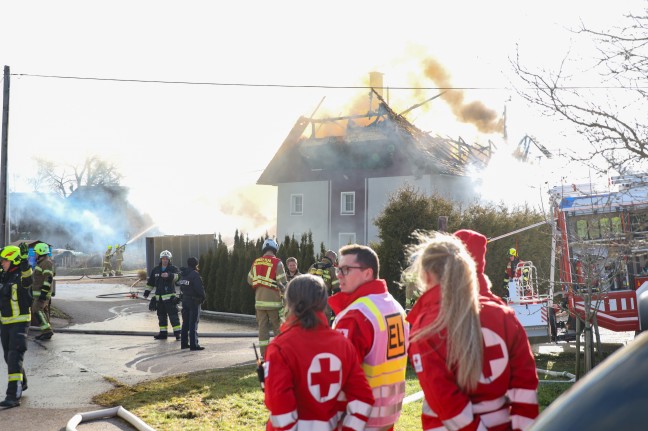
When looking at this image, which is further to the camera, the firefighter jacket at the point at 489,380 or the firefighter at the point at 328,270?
the firefighter at the point at 328,270

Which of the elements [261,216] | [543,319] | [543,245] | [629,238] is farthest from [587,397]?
[261,216]

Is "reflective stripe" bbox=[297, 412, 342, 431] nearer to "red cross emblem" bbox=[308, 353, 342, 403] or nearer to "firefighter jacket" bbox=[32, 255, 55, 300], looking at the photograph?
"red cross emblem" bbox=[308, 353, 342, 403]

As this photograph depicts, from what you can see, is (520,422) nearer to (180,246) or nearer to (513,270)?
(513,270)

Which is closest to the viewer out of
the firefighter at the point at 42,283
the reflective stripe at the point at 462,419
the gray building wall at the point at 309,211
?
the reflective stripe at the point at 462,419

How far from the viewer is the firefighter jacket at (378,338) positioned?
4.07 m

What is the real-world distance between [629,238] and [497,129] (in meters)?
35.4

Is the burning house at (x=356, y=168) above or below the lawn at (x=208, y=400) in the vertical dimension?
above

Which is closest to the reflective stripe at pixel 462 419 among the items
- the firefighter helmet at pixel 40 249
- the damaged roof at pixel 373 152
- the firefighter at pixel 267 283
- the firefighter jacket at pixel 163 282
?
the firefighter at pixel 267 283

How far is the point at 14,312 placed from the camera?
8.96 metres

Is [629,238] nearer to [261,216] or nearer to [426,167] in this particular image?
[426,167]

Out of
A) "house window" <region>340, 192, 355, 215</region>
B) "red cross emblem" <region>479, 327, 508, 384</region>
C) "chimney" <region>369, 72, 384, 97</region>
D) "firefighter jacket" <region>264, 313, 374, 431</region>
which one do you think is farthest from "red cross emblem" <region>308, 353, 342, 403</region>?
"house window" <region>340, 192, 355, 215</region>

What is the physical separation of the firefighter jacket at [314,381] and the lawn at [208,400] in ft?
11.3

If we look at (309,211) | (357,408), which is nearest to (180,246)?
(309,211)

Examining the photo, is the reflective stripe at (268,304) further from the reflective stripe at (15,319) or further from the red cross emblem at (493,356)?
the red cross emblem at (493,356)
